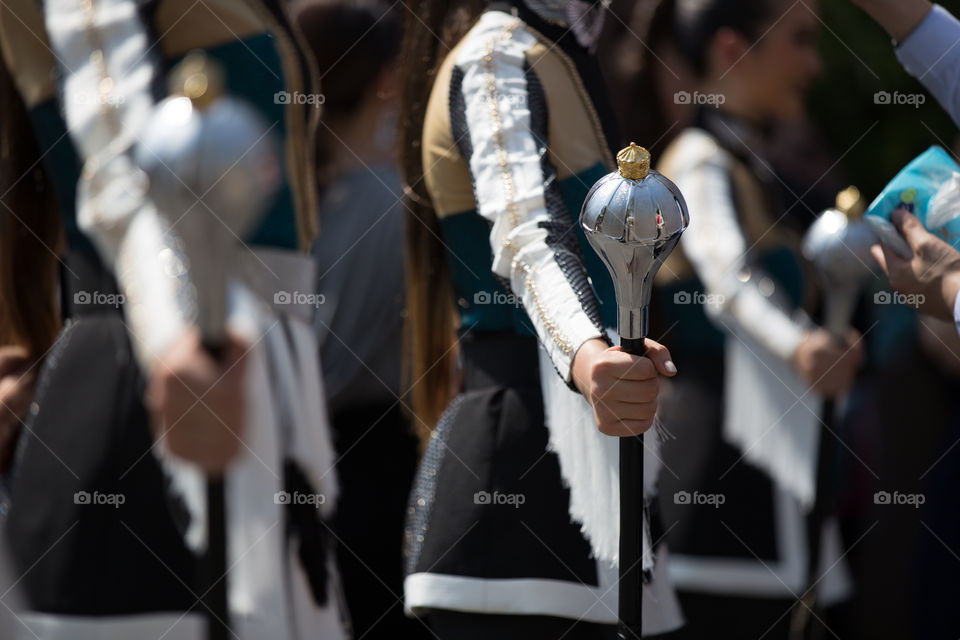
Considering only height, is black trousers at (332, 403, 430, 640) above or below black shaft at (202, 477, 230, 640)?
below

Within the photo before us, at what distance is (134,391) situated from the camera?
190 cm

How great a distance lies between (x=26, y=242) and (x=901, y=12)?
1.53 meters

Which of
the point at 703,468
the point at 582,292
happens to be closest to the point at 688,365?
the point at 703,468

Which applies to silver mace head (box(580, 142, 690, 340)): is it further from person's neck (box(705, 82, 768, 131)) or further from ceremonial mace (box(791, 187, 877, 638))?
person's neck (box(705, 82, 768, 131))

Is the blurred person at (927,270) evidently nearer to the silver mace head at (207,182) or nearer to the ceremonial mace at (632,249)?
the ceremonial mace at (632,249)

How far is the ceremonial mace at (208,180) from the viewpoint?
132 centimetres

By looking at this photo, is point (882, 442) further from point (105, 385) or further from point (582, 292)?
point (105, 385)

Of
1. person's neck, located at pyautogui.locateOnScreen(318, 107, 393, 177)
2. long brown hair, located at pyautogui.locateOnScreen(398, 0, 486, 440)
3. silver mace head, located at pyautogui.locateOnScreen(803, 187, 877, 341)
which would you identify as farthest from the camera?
person's neck, located at pyautogui.locateOnScreen(318, 107, 393, 177)

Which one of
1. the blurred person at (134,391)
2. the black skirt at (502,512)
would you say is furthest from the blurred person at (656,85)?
the blurred person at (134,391)

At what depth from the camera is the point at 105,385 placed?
191 cm

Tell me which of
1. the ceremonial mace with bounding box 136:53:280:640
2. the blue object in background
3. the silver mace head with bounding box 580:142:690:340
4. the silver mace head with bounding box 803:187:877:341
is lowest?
the silver mace head with bounding box 803:187:877:341

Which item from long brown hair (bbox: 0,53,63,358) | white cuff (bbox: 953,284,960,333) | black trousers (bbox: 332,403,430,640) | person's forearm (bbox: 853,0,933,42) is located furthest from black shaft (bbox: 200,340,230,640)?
black trousers (bbox: 332,403,430,640)

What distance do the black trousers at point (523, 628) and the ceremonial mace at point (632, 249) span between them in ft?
0.70

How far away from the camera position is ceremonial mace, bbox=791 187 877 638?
3057mm
